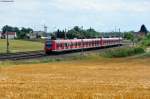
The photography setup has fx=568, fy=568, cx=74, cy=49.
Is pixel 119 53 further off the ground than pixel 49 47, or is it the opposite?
pixel 49 47

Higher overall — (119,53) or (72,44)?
(72,44)

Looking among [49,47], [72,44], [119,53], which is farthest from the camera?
[72,44]

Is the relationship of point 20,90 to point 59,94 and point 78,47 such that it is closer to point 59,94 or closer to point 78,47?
point 59,94

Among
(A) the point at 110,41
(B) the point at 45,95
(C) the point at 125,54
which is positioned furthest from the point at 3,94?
(A) the point at 110,41

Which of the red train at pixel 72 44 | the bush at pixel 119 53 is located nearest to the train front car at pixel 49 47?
the red train at pixel 72 44

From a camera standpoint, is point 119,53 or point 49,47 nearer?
point 49,47

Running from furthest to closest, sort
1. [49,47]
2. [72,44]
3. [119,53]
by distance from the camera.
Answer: [72,44]
[119,53]
[49,47]

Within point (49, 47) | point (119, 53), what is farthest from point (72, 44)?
point (49, 47)

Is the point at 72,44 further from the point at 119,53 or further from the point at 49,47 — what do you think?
the point at 49,47

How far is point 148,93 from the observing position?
22.2m

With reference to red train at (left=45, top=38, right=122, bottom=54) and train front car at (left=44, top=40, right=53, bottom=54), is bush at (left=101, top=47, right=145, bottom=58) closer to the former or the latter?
red train at (left=45, top=38, right=122, bottom=54)

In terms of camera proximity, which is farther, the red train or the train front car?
the red train

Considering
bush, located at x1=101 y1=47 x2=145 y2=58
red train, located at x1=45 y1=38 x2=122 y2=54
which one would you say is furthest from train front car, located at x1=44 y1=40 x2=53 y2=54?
bush, located at x1=101 y1=47 x2=145 y2=58

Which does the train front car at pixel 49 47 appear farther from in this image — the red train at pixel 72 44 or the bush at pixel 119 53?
the bush at pixel 119 53
